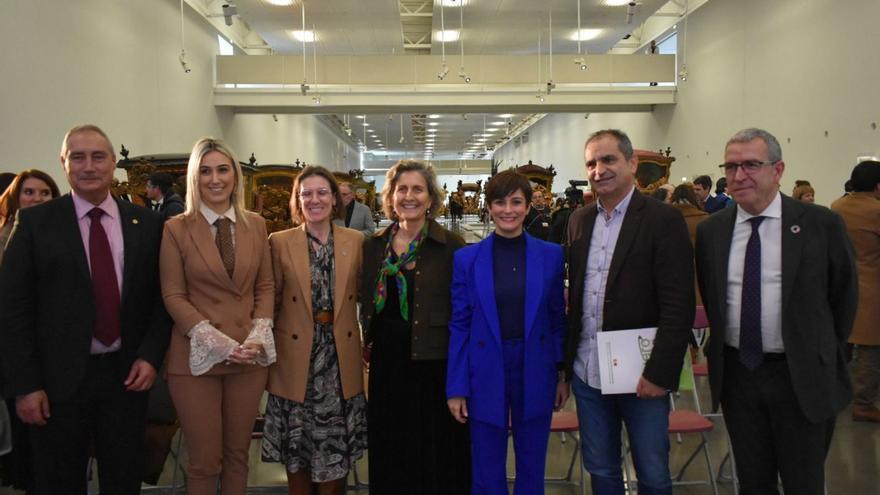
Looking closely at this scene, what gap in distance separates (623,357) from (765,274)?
625 millimetres

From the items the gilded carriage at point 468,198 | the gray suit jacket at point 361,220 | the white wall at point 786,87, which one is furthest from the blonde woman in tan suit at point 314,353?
the gilded carriage at point 468,198

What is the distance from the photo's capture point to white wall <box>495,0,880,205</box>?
411 inches

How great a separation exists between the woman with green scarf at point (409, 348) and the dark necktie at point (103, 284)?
1033mm

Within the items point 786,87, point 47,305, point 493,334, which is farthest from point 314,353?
point 786,87

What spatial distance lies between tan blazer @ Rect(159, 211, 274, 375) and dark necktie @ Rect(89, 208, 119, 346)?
190 millimetres

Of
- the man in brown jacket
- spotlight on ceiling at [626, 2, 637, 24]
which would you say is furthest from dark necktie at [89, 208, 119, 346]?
spotlight on ceiling at [626, 2, 637, 24]

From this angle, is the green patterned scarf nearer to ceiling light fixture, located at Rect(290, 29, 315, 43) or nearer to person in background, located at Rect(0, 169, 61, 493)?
person in background, located at Rect(0, 169, 61, 493)

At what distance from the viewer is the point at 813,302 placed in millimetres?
2389

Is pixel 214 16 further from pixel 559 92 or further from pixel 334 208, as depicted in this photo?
pixel 334 208

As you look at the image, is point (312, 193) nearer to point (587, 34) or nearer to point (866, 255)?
point (866, 255)

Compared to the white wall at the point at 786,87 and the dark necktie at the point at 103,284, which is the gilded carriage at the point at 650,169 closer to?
the white wall at the point at 786,87

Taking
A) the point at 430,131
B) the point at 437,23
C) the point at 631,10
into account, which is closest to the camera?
the point at 631,10

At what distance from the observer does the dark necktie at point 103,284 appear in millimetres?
2604

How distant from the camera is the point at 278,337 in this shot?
297 centimetres
